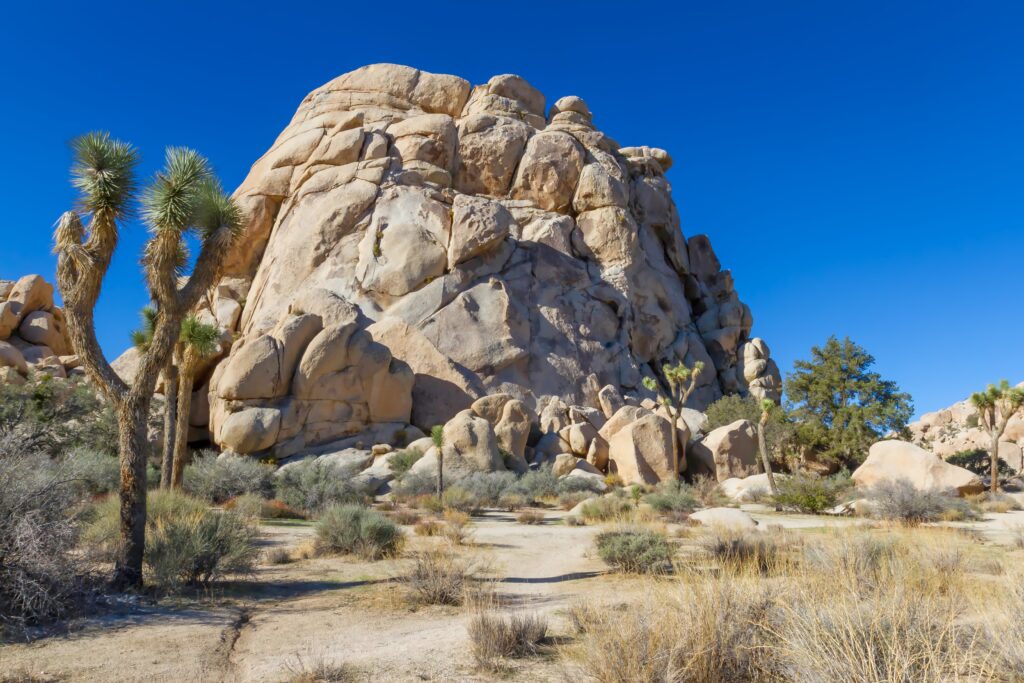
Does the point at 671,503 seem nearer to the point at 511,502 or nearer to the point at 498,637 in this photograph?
the point at 511,502

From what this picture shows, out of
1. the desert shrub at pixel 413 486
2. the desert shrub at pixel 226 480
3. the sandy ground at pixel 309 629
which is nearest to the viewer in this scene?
the sandy ground at pixel 309 629

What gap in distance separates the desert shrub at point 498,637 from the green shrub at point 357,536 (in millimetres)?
6183

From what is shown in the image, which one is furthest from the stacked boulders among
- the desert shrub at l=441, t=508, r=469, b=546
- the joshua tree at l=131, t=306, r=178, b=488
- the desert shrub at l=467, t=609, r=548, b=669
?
the desert shrub at l=467, t=609, r=548, b=669

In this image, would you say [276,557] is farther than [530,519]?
No

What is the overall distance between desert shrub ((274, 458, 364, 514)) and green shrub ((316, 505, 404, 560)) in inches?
267

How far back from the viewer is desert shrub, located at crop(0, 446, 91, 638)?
6.48 metres

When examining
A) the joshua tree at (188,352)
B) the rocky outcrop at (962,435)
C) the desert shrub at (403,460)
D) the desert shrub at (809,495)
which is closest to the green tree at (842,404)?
the rocky outcrop at (962,435)

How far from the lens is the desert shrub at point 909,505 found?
16828 mm

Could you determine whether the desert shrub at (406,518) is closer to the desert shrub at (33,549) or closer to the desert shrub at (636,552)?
the desert shrub at (636,552)

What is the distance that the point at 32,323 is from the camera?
4112 centimetres

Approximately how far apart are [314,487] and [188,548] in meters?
13.3

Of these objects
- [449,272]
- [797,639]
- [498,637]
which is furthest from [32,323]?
[797,639]

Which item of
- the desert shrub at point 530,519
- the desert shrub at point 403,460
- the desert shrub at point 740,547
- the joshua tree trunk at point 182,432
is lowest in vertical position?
the desert shrub at point 530,519

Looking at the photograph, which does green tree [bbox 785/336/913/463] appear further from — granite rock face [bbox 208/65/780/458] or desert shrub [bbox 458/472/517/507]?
desert shrub [bbox 458/472/517/507]
